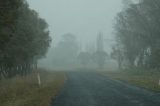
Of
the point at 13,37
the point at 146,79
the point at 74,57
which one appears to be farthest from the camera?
the point at 74,57

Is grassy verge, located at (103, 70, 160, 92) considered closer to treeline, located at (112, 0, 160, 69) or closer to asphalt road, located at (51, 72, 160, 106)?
asphalt road, located at (51, 72, 160, 106)

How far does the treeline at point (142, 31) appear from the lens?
60.5 metres

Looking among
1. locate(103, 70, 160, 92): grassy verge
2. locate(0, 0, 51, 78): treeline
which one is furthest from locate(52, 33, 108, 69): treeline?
locate(0, 0, 51, 78): treeline

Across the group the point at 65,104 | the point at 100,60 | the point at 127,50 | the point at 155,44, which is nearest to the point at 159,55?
the point at 155,44

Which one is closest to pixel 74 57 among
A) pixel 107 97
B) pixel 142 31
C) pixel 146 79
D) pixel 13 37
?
pixel 142 31

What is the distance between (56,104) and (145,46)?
51.3 metres

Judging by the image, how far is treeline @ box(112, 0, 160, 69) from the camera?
60500mm

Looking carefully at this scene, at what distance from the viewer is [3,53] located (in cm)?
3825

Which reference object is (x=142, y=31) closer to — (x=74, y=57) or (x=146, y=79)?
(x=146, y=79)

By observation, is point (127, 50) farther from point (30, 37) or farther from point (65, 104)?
point (65, 104)

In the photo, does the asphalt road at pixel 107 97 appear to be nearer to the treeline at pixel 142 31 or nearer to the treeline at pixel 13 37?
the treeline at pixel 13 37

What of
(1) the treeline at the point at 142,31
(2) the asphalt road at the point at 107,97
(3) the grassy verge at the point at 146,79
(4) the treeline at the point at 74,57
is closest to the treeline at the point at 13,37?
(2) the asphalt road at the point at 107,97

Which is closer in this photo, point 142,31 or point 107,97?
point 107,97

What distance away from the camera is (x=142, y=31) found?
219 feet
